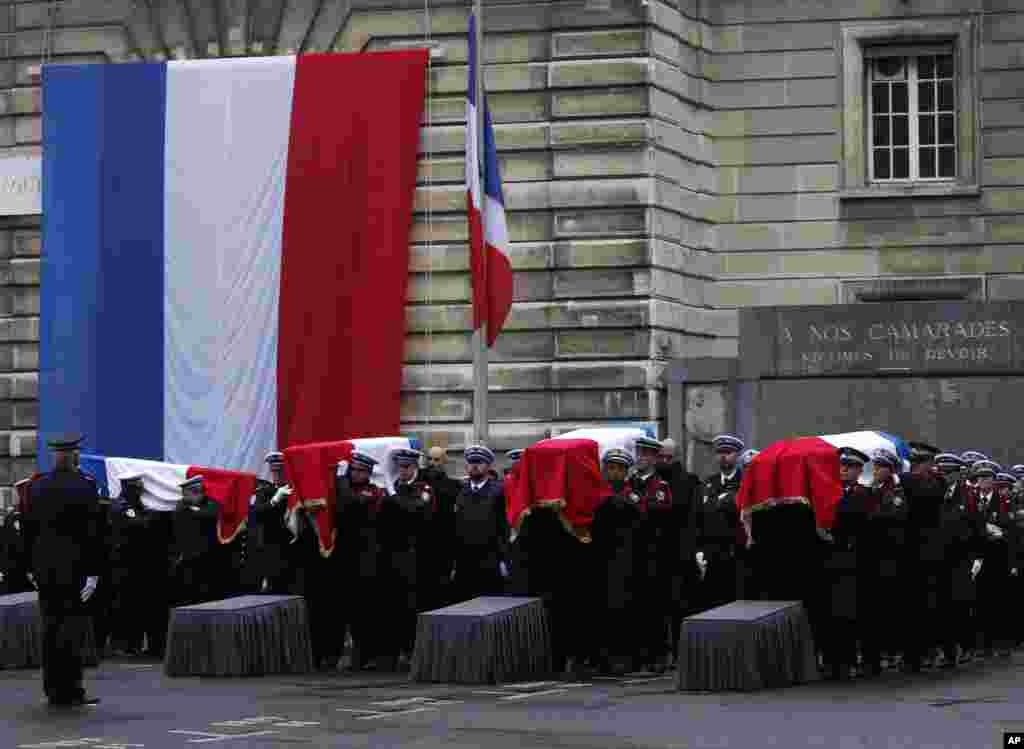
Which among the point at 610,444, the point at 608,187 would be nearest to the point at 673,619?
the point at 610,444

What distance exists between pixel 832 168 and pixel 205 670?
15893 millimetres

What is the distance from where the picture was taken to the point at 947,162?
33.2 meters

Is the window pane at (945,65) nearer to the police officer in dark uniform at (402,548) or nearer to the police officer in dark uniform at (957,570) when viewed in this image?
the police officer in dark uniform at (957,570)

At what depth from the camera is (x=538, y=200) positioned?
31016 millimetres

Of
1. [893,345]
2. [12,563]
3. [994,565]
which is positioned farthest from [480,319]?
[994,565]

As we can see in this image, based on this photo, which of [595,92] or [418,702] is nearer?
[418,702]

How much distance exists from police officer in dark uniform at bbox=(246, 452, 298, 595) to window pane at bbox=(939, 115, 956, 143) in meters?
14.1

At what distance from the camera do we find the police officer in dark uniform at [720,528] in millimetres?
20562

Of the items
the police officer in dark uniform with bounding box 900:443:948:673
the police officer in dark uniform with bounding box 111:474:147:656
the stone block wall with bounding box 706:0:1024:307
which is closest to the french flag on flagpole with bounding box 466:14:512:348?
the stone block wall with bounding box 706:0:1024:307

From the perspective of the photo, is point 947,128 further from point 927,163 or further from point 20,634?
point 20,634

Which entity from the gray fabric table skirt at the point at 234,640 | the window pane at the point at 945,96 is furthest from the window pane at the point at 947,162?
the gray fabric table skirt at the point at 234,640

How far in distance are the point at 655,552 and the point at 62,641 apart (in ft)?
16.6

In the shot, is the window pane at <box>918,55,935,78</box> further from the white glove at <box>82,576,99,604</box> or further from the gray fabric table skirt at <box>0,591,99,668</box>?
the white glove at <box>82,576,99,604</box>

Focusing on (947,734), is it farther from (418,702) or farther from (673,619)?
(673,619)
